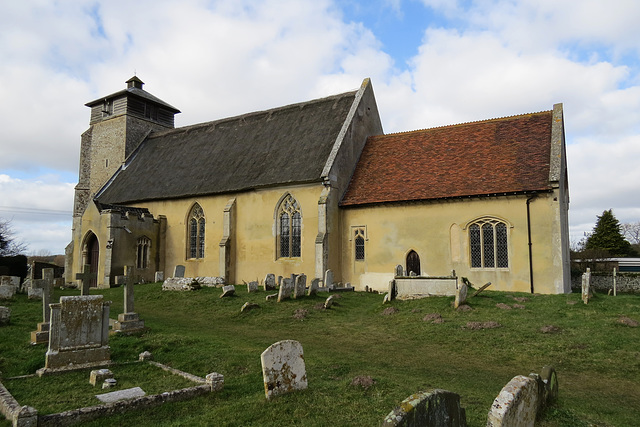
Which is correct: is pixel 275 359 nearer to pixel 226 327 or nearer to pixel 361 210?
pixel 226 327

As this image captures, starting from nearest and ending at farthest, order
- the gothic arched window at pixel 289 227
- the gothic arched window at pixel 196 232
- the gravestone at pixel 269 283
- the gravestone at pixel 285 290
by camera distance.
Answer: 1. the gravestone at pixel 285 290
2. the gravestone at pixel 269 283
3. the gothic arched window at pixel 289 227
4. the gothic arched window at pixel 196 232

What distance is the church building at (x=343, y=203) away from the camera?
20.5 metres

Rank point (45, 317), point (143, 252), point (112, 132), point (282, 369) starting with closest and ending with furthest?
point (282, 369), point (45, 317), point (143, 252), point (112, 132)

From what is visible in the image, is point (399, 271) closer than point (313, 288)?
No

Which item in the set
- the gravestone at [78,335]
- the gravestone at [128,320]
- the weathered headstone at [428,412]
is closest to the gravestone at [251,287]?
the gravestone at [128,320]

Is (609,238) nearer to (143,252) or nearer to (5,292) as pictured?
(143,252)

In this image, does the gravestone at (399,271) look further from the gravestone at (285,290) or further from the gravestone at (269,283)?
the gravestone at (269,283)

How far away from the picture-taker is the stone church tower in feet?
119

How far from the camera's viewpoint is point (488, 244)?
68.3ft

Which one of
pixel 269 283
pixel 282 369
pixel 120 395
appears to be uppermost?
pixel 269 283

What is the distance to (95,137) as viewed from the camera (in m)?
37.8

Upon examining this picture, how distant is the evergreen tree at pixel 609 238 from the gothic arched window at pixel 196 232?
37.8 meters

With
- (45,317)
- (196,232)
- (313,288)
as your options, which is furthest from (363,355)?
(196,232)

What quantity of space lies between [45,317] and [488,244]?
1758 cm
